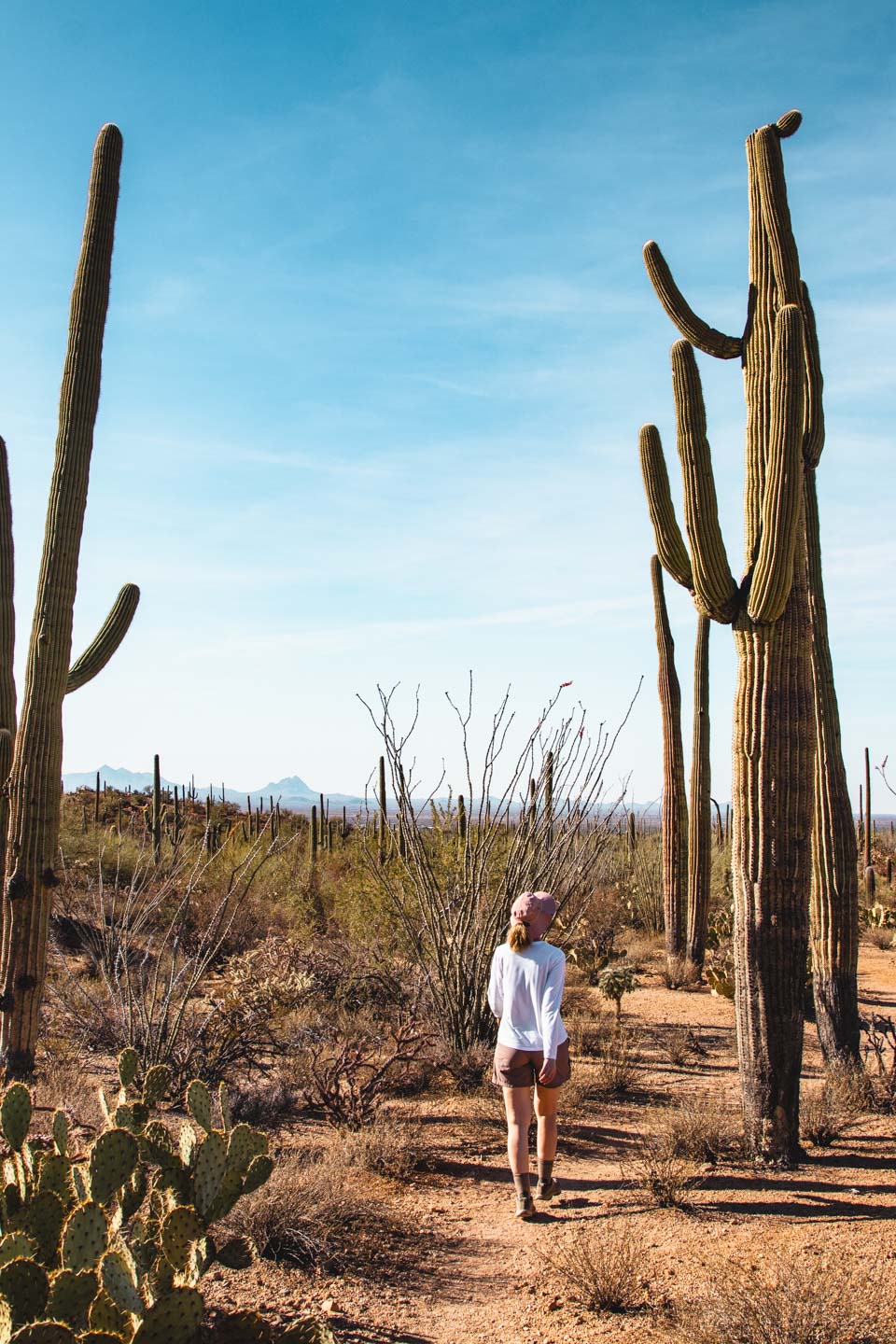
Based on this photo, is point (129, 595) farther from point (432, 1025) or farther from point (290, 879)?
point (290, 879)

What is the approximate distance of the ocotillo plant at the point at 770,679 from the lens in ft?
19.7

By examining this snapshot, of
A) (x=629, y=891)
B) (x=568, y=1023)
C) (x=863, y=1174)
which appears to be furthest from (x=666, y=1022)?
(x=629, y=891)

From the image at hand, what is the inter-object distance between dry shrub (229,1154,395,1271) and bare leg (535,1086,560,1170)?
0.86m

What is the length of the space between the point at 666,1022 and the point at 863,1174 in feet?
15.7

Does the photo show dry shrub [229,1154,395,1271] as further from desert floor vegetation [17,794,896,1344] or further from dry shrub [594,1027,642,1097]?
dry shrub [594,1027,642,1097]

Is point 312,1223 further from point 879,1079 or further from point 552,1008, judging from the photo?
point 879,1079

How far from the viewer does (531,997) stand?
17.9 feet

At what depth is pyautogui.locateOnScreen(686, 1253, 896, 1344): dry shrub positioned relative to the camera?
384cm

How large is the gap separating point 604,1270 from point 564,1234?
789 millimetres

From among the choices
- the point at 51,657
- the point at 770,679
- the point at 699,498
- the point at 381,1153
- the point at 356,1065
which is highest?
the point at 699,498

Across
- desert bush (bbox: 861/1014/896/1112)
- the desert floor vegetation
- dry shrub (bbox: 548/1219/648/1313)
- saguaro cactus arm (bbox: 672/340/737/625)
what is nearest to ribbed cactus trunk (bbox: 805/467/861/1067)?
desert bush (bbox: 861/1014/896/1112)

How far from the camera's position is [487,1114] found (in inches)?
283

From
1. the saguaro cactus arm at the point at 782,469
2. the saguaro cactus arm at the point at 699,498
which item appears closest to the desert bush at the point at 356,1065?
the saguaro cactus arm at the point at 699,498

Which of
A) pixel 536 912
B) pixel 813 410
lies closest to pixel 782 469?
pixel 813 410
